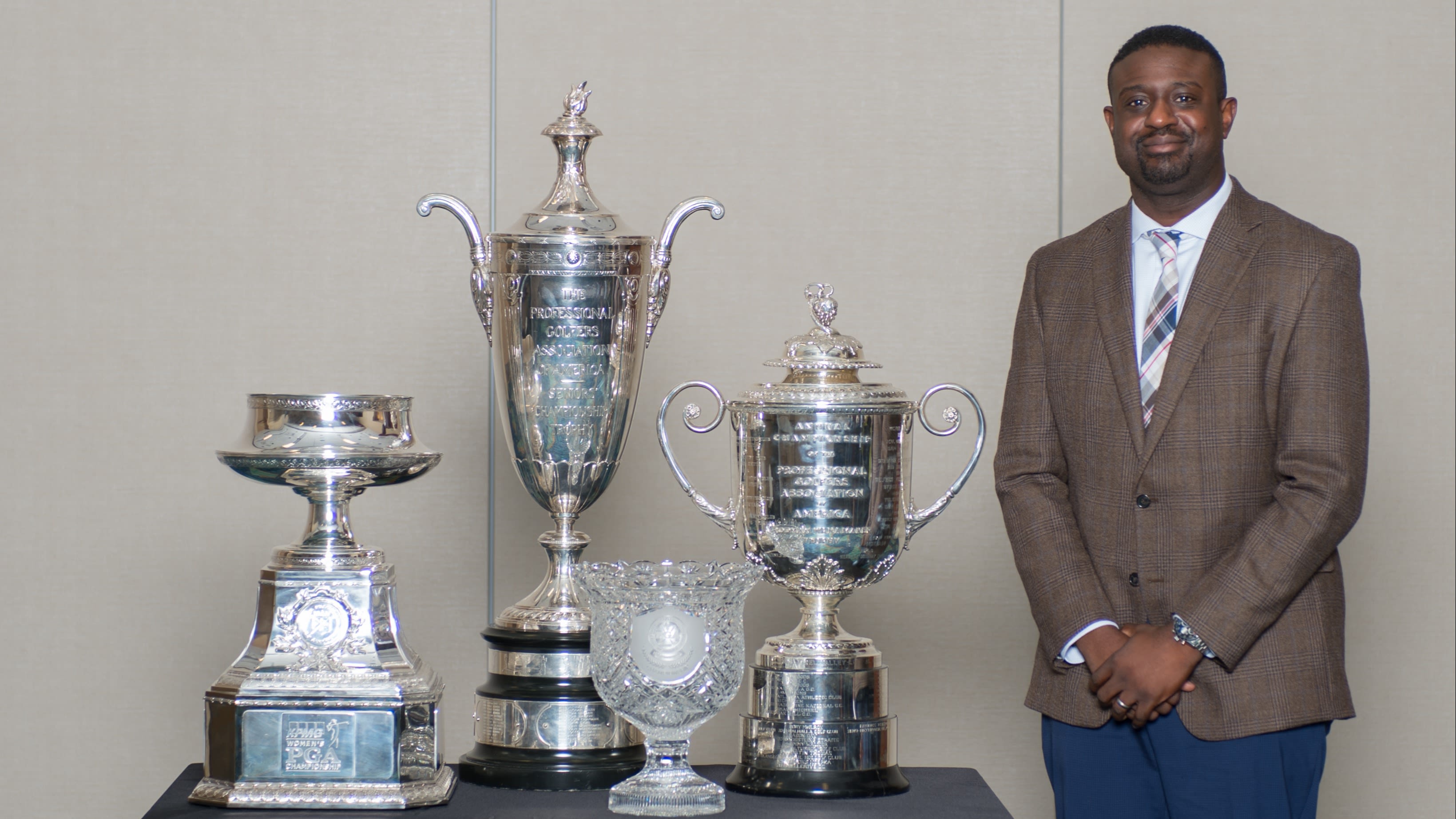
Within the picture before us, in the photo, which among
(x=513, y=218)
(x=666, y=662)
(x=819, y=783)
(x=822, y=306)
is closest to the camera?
(x=666, y=662)

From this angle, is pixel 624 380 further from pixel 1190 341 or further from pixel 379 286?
pixel 379 286

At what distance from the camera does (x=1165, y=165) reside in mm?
1811

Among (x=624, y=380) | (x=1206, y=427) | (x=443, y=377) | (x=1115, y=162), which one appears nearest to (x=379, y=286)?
(x=443, y=377)

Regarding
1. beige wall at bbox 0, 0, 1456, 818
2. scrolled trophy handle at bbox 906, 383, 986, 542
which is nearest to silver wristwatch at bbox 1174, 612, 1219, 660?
scrolled trophy handle at bbox 906, 383, 986, 542

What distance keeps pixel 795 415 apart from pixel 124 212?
1755 millimetres

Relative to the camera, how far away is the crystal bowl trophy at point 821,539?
4.86ft

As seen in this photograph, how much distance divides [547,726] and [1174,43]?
1.15 metres

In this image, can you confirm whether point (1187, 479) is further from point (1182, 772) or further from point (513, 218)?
point (513, 218)

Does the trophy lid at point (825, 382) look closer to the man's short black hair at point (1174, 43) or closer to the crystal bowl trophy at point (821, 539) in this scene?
the crystal bowl trophy at point (821, 539)

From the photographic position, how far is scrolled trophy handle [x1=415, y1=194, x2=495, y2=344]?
1.67 meters

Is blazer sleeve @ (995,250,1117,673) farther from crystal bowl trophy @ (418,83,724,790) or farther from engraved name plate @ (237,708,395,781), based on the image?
engraved name plate @ (237,708,395,781)

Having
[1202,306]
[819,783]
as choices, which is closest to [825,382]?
[819,783]

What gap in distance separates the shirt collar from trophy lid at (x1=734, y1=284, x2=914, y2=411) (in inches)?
20.6

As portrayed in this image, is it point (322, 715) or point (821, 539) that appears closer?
point (322, 715)
